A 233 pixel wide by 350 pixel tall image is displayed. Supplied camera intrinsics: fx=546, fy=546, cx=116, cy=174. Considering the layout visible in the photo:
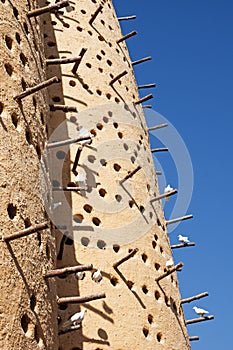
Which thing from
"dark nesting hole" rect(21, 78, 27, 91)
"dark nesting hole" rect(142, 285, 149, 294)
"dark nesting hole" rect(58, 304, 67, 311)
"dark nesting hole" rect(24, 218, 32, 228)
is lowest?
"dark nesting hole" rect(142, 285, 149, 294)

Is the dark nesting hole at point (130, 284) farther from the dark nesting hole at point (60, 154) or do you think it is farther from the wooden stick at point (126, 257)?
the dark nesting hole at point (60, 154)

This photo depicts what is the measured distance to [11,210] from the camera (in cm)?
526

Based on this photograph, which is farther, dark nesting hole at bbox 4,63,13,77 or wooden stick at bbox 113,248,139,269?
wooden stick at bbox 113,248,139,269

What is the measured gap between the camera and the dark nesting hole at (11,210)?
521 centimetres

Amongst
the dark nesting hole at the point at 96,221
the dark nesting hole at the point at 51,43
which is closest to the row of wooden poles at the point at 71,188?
the dark nesting hole at the point at 96,221

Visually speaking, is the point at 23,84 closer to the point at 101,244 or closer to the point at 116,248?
the point at 101,244

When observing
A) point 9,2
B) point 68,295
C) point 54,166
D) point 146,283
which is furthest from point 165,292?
point 9,2

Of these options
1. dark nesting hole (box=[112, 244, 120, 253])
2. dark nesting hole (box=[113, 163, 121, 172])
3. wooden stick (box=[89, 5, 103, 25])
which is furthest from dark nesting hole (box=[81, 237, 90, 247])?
wooden stick (box=[89, 5, 103, 25])

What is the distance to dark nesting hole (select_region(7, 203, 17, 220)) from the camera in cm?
521

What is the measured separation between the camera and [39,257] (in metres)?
5.50

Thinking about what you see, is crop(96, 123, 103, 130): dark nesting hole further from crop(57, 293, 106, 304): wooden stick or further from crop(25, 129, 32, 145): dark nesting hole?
crop(57, 293, 106, 304): wooden stick

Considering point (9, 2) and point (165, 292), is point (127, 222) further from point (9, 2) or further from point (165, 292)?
point (9, 2)

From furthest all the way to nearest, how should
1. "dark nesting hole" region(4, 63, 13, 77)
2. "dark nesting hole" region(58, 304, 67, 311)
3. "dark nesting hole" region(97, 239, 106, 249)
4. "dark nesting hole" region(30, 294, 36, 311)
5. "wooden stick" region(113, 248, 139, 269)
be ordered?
"dark nesting hole" region(97, 239, 106, 249), "wooden stick" region(113, 248, 139, 269), "dark nesting hole" region(58, 304, 67, 311), "dark nesting hole" region(4, 63, 13, 77), "dark nesting hole" region(30, 294, 36, 311)

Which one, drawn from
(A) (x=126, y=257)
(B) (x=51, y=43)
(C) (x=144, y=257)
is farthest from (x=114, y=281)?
(B) (x=51, y=43)
